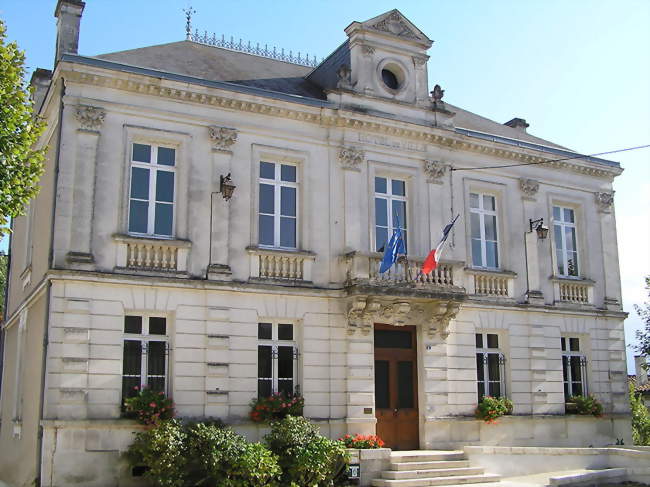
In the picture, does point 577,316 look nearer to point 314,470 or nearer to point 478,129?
point 478,129

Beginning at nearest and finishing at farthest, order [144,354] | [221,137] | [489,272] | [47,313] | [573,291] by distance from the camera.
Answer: [47,313] < [144,354] < [221,137] < [489,272] < [573,291]

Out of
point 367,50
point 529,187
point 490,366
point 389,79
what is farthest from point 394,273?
point 367,50

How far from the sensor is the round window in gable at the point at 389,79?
18281 millimetres

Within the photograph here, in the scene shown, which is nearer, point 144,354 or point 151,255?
point 144,354

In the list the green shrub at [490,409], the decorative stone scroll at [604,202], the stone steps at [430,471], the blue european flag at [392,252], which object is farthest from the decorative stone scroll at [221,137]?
the decorative stone scroll at [604,202]

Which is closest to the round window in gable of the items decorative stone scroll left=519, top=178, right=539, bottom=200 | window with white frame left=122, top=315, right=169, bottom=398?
decorative stone scroll left=519, top=178, right=539, bottom=200

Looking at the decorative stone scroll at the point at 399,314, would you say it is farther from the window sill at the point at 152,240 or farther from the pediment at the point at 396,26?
the pediment at the point at 396,26

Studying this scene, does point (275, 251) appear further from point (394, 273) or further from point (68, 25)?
point (68, 25)

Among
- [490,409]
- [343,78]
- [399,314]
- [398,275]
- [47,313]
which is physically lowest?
[490,409]

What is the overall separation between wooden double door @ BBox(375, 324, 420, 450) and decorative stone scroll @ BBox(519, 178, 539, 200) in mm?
4729

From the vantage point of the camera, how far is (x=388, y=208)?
695 inches

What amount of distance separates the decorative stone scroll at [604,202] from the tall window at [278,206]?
337 inches

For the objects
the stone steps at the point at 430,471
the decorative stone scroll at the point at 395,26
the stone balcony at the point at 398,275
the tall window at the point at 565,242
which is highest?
the decorative stone scroll at the point at 395,26

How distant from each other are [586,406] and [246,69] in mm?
11103
